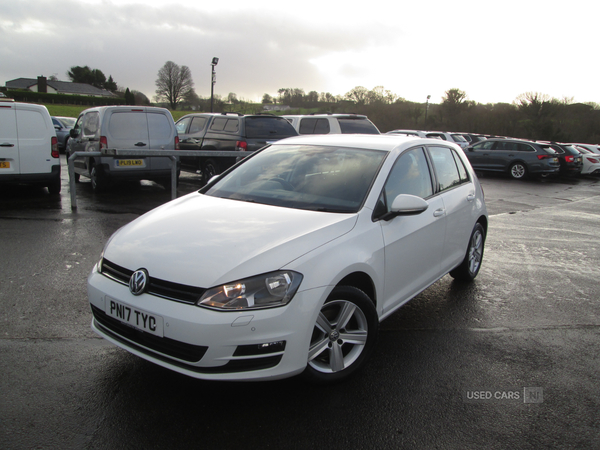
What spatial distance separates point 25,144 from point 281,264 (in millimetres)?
8213

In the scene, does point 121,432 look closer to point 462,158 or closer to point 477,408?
point 477,408

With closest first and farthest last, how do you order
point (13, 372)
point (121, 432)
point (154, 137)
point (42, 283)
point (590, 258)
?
point (121, 432) < point (13, 372) < point (42, 283) < point (590, 258) < point (154, 137)

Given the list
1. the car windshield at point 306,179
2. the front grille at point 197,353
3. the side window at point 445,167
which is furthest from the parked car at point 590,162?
the front grille at point 197,353

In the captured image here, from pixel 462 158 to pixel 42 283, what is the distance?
4675 mm

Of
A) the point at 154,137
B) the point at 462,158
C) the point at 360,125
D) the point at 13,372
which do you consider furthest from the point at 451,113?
the point at 13,372

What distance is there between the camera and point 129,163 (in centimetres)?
1035

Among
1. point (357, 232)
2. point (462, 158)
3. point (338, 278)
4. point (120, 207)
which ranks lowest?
point (120, 207)

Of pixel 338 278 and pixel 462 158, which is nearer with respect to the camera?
pixel 338 278

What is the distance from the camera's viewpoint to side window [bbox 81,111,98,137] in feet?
34.1

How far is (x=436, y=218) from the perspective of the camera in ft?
13.6

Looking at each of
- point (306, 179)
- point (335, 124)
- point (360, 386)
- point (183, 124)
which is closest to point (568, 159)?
point (335, 124)

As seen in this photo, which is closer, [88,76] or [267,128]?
[267,128]

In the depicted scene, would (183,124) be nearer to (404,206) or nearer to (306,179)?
(306,179)

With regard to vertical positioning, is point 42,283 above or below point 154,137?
below
